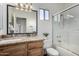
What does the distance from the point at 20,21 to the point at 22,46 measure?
306 mm

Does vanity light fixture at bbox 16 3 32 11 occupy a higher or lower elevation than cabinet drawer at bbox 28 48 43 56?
higher

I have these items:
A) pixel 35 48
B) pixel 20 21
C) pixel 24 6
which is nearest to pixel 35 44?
pixel 35 48

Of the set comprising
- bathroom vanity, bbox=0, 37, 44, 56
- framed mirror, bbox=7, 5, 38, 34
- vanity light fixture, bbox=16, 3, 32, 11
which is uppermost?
vanity light fixture, bbox=16, 3, 32, 11

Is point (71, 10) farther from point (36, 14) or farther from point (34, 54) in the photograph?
point (34, 54)

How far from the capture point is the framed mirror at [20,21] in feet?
4.17

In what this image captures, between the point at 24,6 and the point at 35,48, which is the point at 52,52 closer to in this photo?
the point at 35,48

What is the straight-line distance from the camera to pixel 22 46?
1.28 metres

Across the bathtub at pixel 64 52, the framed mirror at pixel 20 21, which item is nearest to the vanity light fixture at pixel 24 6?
the framed mirror at pixel 20 21

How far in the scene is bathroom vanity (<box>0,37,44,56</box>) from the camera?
1196mm

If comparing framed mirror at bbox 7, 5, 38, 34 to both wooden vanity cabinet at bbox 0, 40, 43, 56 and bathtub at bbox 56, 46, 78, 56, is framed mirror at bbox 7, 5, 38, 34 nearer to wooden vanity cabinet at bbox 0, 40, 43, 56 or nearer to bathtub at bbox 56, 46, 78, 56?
wooden vanity cabinet at bbox 0, 40, 43, 56

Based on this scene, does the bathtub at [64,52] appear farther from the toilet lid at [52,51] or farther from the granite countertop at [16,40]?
the granite countertop at [16,40]

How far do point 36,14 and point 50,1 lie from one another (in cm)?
24

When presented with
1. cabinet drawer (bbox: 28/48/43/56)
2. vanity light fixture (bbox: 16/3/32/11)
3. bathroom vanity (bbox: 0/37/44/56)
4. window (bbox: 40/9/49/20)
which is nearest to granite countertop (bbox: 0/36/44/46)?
bathroom vanity (bbox: 0/37/44/56)

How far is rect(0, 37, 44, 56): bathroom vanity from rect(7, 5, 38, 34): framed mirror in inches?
3.9
